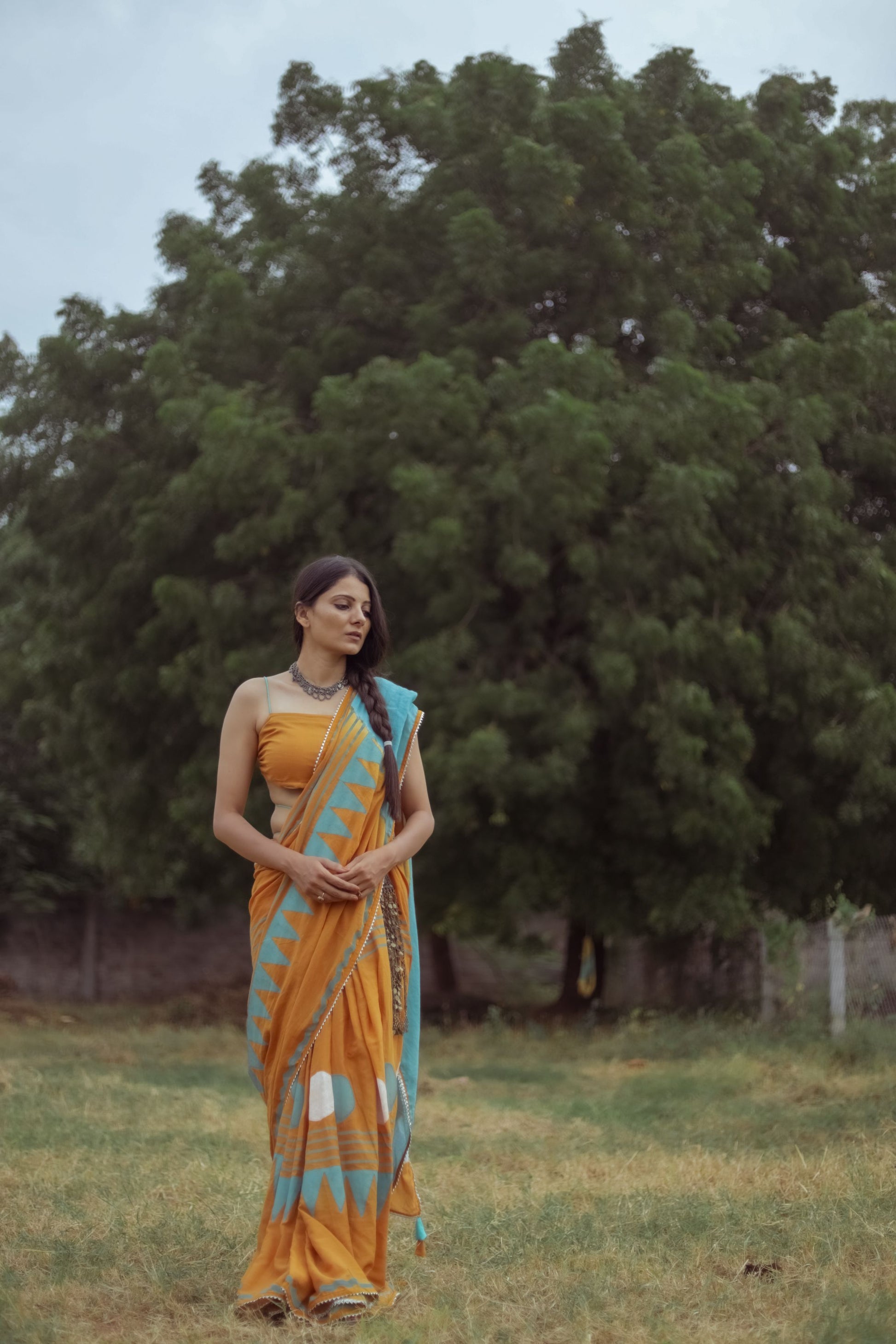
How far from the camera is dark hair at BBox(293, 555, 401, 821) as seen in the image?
3.92 metres

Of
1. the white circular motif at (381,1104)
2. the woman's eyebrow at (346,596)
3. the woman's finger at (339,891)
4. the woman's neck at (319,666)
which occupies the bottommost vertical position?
the white circular motif at (381,1104)

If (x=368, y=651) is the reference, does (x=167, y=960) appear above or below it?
below

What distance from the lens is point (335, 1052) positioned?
3.68 metres

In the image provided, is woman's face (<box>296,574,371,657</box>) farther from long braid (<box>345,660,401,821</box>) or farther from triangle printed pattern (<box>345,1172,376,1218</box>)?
triangle printed pattern (<box>345,1172,376,1218</box>)

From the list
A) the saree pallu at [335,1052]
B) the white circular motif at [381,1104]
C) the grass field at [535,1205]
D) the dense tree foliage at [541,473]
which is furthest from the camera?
the dense tree foliage at [541,473]

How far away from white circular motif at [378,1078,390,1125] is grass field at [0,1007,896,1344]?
1.46ft

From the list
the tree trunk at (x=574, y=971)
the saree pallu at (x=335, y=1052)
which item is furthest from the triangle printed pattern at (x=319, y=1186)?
the tree trunk at (x=574, y=971)

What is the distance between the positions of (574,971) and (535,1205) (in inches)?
366

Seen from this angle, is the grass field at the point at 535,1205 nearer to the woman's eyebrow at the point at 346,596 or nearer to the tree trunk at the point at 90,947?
the woman's eyebrow at the point at 346,596

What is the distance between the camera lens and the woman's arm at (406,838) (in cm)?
373

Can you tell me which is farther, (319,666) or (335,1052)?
(319,666)

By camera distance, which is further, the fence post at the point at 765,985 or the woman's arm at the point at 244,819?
the fence post at the point at 765,985

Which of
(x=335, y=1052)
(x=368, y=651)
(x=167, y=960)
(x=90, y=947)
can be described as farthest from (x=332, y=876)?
(x=167, y=960)

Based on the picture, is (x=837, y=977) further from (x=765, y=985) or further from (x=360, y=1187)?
(x=360, y=1187)
